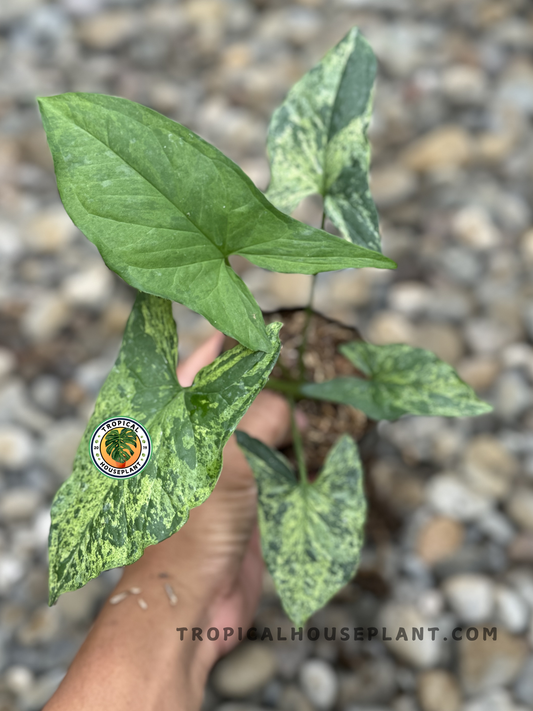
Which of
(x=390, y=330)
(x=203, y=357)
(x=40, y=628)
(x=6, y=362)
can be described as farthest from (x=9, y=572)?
(x=390, y=330)

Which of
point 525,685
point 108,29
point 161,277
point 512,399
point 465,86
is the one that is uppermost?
point 108,29

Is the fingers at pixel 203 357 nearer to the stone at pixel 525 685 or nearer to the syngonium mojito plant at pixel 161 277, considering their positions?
the syngonium mojito plant at pixel 161 277

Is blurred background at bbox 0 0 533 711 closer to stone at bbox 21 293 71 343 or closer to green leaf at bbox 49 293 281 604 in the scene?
stone at bbox 21 293 71 343

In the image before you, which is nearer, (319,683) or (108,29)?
(319,683)

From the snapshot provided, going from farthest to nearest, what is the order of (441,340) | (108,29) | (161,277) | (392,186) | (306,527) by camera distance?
(108,29)
(392,186)
(441,340)
(306,527)
(161,277)

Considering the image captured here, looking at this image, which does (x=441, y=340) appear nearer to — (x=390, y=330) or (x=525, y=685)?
(x=390, y=330)

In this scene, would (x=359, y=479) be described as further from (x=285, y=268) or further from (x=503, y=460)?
(x=503, y=460)

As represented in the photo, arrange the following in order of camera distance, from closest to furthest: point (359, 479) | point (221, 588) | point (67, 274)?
point (359, 479) → point (221, 588) → point (67, 274)

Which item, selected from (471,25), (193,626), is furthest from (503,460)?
(471,25)
